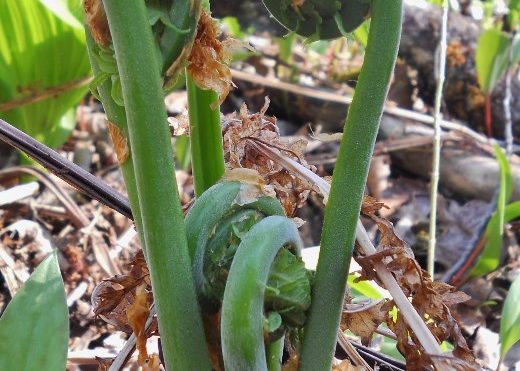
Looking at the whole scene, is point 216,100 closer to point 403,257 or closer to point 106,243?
point 403,257

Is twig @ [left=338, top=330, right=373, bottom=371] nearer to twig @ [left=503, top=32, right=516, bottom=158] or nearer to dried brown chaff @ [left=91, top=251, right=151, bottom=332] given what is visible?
dried brown chaff @ [left=91, top=251, right=151, bottom=332]

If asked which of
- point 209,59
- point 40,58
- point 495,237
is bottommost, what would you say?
point 495,237

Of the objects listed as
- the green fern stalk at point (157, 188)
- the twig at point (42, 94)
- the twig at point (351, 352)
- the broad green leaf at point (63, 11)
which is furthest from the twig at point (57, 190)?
the green fern stalk at point (157, 188)

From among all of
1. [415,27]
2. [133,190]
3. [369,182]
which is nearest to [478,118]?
[415,27]

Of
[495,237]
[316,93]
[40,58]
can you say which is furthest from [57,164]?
[316,93]

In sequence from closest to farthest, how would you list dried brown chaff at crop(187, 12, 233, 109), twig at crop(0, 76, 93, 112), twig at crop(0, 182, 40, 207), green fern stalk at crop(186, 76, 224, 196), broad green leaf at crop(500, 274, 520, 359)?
dried brown chaff at crop(187, 12, 233, 109) < green fern stalk at crop(186, 76, 224, 196) < broad green leaf at crop(500, 274, 520, 359) < twig at crop(0, 182, 40, 207) < twig at crop(0, 76, 93, 112)

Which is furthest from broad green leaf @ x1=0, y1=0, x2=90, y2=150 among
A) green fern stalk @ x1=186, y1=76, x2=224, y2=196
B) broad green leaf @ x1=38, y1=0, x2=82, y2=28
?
green fern stalk @ x1=186, y1=76, x2=224, y2=196

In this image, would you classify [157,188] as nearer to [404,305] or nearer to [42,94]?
[404,305]
